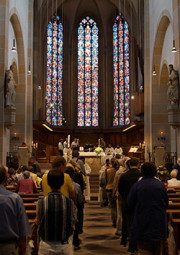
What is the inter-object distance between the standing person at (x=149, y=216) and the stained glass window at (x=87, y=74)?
26342mm

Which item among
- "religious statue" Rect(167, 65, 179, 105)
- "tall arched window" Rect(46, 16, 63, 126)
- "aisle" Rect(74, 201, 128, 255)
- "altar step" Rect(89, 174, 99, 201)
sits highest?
"tall arched window" Rect(46, 16, 63, 126)

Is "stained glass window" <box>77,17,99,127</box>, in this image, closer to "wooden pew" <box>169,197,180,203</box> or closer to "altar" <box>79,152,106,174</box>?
"altar" <box>79,152,106,174</box>

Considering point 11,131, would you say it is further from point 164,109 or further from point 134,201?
point 134,201

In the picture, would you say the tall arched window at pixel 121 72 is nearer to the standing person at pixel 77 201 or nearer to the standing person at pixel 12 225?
the standing person at pixel 77 201

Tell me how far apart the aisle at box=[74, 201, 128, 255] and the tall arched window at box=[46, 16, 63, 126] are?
19.3m

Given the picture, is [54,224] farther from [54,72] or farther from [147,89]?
[54,72]

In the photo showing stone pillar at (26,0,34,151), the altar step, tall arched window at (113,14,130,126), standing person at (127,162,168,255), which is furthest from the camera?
tall arched window at (113,14,130,126)

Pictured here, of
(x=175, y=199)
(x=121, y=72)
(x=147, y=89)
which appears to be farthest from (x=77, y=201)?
(x=121, y=72)

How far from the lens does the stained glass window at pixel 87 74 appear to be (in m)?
30.2

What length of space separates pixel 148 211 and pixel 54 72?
26.4 meters

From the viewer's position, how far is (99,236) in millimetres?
6828

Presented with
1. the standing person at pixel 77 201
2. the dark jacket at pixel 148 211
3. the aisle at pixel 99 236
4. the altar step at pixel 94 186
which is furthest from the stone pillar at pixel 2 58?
the dark jacket at pixel 148 211

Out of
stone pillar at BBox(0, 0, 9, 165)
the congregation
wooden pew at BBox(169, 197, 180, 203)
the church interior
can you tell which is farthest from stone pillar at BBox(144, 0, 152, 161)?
the congregation

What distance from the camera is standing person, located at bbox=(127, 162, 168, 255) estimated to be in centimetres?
354
